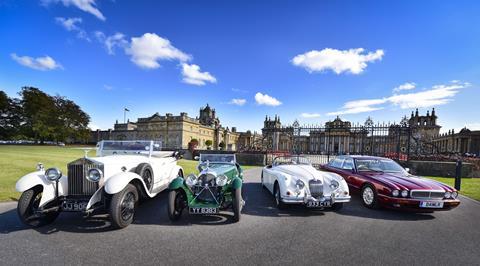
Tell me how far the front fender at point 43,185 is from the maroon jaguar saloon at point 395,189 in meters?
7.50

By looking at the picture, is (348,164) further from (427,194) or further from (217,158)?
(217,158)

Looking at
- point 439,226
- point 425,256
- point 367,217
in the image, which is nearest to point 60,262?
point 425,256

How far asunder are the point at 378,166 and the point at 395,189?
2.03 m

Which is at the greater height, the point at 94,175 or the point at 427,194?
the point at 94,175

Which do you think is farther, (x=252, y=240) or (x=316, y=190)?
(x=316, y=190)

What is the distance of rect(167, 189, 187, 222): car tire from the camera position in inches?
181

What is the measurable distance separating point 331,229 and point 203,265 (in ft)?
9.24

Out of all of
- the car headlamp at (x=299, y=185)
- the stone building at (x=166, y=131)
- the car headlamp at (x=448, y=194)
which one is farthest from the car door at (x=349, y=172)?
the stone building at (x=166, y=131)

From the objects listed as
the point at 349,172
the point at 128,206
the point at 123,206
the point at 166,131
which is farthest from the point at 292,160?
the point at 166,131

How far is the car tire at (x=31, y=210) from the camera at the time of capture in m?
4.07

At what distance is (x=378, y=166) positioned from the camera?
24.0 feet

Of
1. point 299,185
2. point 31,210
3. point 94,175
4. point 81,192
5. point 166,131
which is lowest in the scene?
point 31,210

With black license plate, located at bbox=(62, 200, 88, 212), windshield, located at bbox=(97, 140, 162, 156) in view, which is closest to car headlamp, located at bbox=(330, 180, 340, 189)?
windshield, located at bbox=(97, 140, 162, 156)

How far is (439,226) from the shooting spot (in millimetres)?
4797
